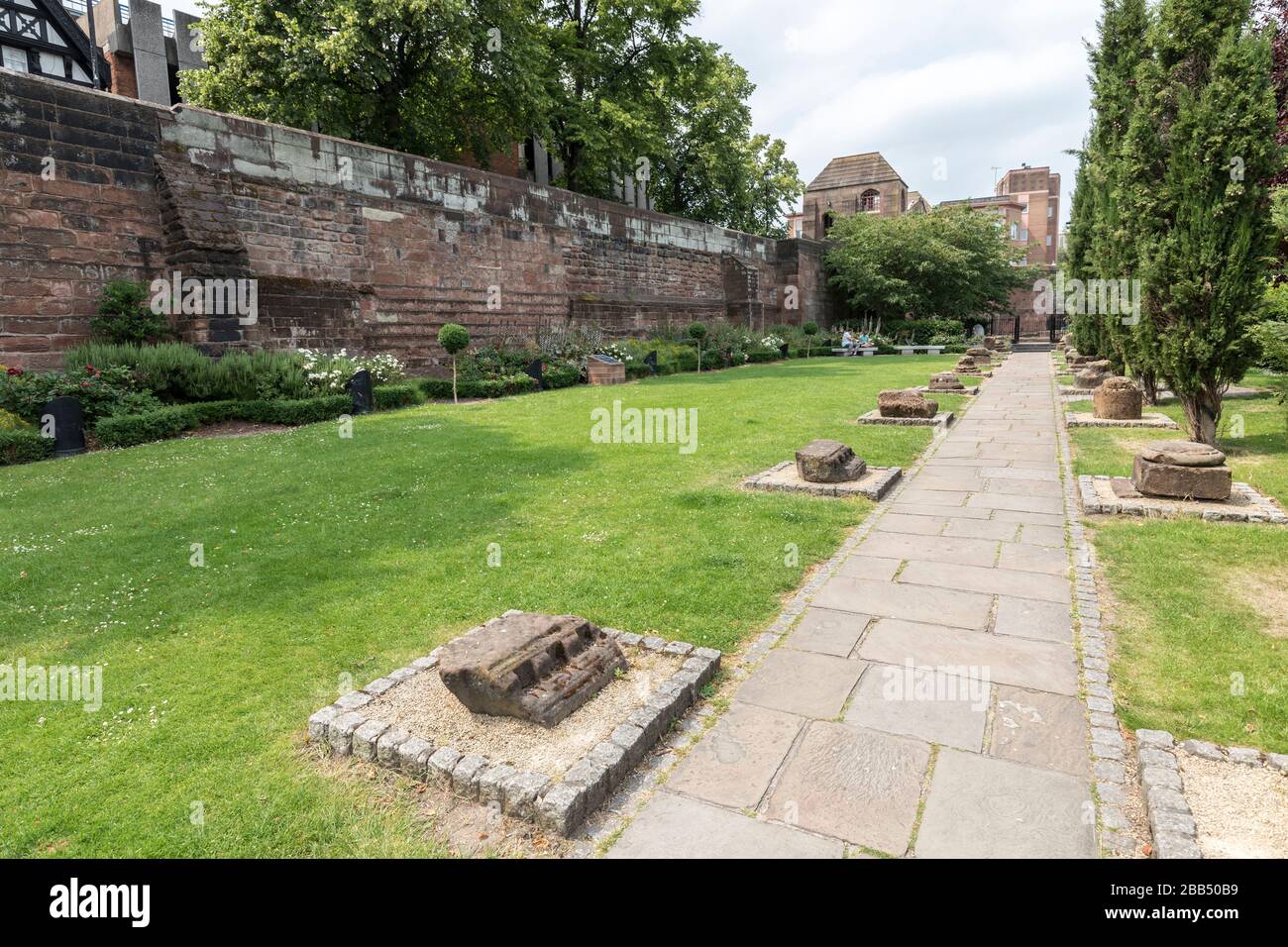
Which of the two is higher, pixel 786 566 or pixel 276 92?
pixel 276 92

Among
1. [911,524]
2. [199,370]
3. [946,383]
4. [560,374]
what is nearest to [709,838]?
[911,524]

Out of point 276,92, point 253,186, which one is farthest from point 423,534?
point 276,92

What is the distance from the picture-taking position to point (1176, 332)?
788cm

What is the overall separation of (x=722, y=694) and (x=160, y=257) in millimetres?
12404

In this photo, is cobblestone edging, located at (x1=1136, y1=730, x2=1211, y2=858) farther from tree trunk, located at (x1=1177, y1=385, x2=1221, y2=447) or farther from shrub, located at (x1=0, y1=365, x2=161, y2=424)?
shrub, located at (x1=0, y1=365, x2=161, y2=424)

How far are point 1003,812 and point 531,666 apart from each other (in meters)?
1.86

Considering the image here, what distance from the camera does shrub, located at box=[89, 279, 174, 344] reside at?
10.2 m

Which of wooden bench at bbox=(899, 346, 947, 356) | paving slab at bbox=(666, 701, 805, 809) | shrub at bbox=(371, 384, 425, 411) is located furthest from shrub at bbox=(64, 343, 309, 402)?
wooden bench at bbox=(899, 346, 947, 356)

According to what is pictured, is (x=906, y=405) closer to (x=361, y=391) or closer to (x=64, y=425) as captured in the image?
(x=361, y=391)

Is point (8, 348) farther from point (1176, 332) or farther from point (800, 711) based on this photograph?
point (1176, 332)

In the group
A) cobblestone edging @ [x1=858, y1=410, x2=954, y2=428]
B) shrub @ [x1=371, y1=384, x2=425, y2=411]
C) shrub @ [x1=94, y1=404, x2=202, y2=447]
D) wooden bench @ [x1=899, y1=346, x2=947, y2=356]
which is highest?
wooden bench @ [x1=899, y1=346, x2=947, y2=356]

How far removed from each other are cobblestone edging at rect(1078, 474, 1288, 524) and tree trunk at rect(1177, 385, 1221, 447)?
2.16m

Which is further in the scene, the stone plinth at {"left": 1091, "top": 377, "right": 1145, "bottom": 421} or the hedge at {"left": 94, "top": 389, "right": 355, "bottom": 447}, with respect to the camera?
the stone plinth at {"left": 1091, "top": 377, "right": 1145, "bottom": 421}

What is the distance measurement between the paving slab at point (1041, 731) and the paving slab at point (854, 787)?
0.37m
